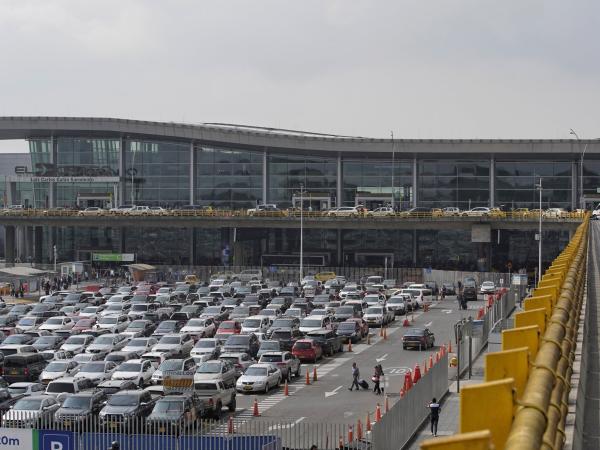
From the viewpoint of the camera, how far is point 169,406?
95.1 feet

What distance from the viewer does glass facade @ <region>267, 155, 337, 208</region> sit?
114 metres

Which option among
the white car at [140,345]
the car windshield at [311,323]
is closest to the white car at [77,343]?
the white car at [140,345]

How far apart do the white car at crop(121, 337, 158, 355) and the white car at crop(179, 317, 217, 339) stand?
16.5 ft

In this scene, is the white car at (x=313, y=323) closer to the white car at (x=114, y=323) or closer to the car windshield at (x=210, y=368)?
the white car at (x=114, y=323)

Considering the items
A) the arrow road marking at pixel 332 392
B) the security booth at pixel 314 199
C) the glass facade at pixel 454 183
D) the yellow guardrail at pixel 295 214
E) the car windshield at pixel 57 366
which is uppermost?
the glass facade at pixel 454 183

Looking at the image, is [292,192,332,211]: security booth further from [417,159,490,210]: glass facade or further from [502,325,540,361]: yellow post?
[502,325,540,361]: yellow post

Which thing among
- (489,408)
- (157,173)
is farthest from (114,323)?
(157,173)

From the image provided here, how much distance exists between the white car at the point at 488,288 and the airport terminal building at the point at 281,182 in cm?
2642

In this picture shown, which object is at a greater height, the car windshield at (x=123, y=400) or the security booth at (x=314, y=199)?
the security booth at (x=314, y=199)

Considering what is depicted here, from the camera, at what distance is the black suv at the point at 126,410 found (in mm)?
27875

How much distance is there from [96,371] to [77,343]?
30.6 feet

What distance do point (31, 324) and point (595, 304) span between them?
41027 mm

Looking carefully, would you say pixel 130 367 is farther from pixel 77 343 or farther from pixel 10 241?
pixel 10 241

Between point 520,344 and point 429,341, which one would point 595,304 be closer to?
point 520,344
